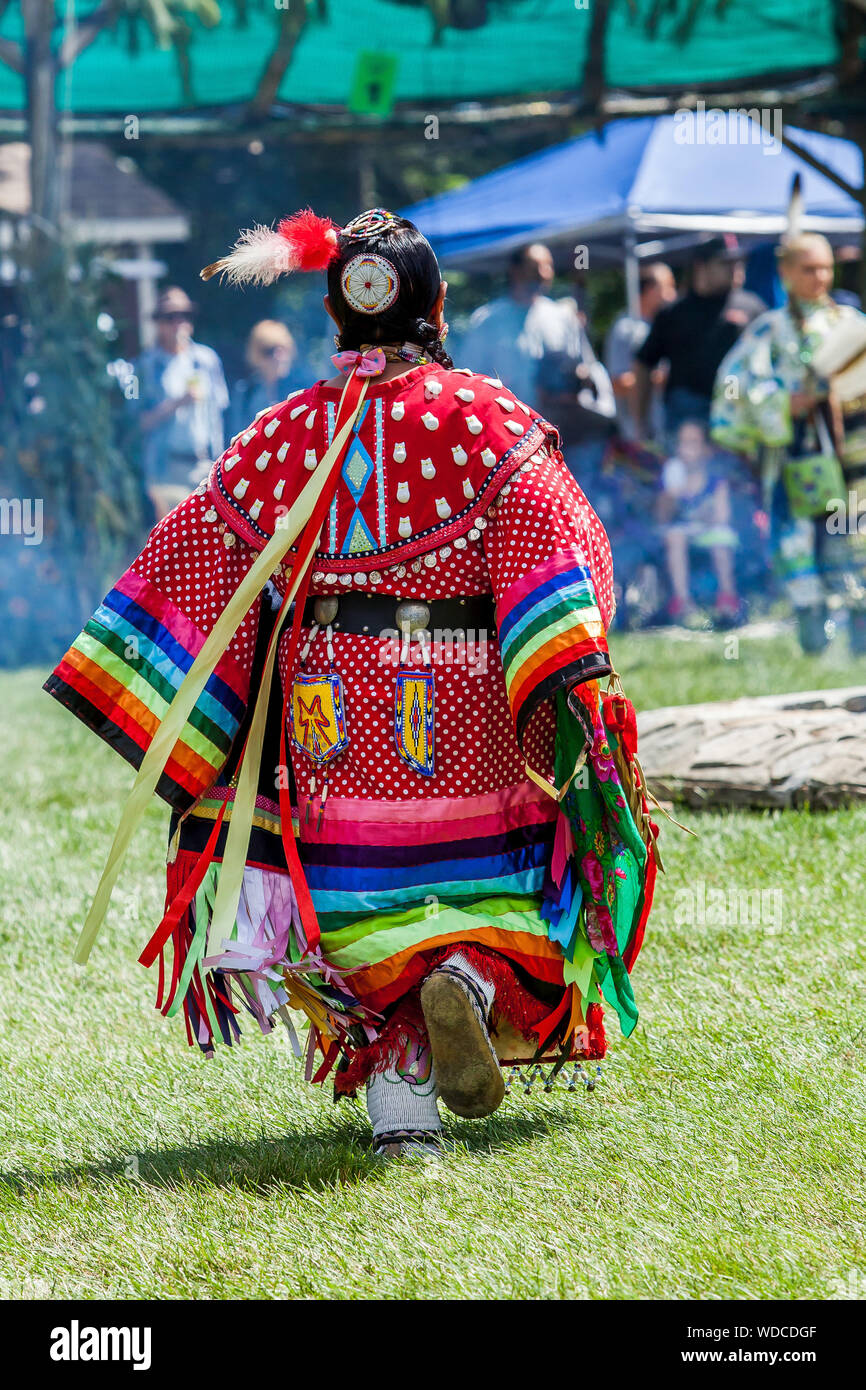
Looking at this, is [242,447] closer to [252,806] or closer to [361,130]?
[252,806]

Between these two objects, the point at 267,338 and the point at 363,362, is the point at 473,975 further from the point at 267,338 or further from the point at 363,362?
the point at 267,338

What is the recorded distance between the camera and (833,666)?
290 inches

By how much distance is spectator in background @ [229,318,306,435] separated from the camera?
980 centimetres

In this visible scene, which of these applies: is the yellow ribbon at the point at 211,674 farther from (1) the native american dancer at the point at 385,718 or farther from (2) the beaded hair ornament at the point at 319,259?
(2) the beaded hair ornament at the point at 319,259

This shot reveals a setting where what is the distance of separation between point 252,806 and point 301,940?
240 millimetres

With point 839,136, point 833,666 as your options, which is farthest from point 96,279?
point 833,666

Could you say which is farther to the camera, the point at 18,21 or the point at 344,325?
the point at 18,21

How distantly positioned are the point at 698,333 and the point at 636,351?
17.5 inches

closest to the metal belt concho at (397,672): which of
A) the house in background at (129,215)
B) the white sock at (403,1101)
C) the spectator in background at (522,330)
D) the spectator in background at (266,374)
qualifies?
the white sock at (403,1101)

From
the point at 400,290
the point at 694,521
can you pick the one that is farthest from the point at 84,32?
the point at 400,290

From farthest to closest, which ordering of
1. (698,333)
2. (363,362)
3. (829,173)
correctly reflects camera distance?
(698,333), (829,173), (363,362)

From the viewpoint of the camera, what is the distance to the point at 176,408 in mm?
9797
